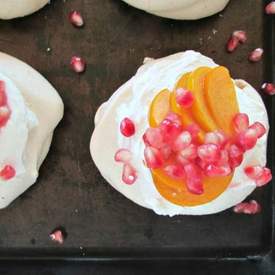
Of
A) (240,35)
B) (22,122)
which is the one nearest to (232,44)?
(240,35)

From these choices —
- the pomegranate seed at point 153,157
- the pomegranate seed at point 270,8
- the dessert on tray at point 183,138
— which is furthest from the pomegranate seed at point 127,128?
the pomegranate seed at point 270,8

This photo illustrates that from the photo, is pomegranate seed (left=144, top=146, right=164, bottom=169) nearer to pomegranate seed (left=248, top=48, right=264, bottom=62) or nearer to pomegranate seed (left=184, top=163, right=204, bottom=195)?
pomegranate seed (left=184, top=163, right=204, bottom=195)

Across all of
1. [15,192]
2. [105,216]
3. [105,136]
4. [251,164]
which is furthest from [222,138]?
[15,192]

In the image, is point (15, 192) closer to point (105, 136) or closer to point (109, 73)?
point (105, 136)

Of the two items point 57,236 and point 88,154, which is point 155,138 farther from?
point 57,236

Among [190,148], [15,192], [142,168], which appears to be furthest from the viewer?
[15,192]

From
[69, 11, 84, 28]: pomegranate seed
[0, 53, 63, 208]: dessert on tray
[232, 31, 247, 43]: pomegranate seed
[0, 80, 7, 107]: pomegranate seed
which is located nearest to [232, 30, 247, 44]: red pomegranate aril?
[232, 31, 247, 43]: pomegranate seed
